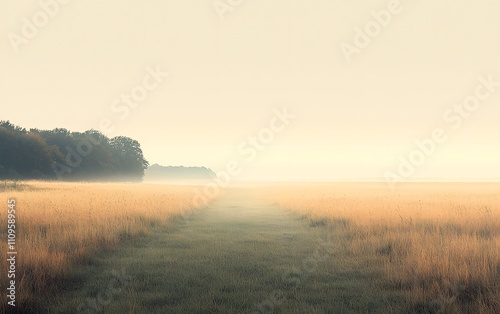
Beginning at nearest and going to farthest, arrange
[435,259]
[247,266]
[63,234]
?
[435,259] → [247,266] → [63,234]

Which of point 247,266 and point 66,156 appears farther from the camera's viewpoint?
point 66,156

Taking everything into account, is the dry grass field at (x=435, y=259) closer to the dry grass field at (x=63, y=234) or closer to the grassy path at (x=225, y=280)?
the grassy path at (x=225, y=280)

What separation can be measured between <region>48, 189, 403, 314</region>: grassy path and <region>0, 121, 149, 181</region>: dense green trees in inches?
2773

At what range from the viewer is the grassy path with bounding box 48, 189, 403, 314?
683 cm

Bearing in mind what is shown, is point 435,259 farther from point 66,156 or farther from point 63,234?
point 66,156

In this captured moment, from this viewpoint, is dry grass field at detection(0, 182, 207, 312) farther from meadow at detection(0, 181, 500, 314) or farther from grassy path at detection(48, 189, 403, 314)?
grassy path at detection(48, 189, 403, 314)

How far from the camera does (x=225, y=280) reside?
27.6ft

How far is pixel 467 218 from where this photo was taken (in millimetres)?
17719

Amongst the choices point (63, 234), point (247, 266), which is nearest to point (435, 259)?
point (247, 266)

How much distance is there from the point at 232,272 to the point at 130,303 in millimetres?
2947

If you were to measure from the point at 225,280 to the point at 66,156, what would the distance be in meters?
93.7

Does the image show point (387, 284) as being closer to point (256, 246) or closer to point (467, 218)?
point (256, 246)

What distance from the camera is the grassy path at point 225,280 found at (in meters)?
6.83

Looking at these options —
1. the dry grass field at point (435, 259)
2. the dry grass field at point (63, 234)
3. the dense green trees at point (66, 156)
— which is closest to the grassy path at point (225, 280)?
the dry grass field at point (63, 234)
